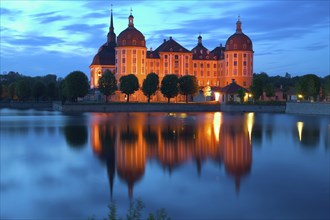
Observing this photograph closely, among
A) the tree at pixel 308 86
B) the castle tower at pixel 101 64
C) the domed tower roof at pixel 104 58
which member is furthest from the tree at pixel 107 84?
the tree at pixel 308 86

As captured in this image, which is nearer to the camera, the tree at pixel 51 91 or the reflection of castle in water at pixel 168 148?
the reflection of castle in water at pixel 168 148

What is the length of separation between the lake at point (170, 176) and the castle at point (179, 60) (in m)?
54.4

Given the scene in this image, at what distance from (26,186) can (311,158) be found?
13.6 metres

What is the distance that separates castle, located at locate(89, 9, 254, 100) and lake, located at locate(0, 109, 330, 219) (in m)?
54.4

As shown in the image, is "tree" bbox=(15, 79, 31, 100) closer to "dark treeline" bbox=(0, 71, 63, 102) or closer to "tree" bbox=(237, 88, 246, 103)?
"dark treeline" bbox=(0, 71, 63, 102)

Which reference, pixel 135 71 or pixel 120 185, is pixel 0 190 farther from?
pixel 135 71

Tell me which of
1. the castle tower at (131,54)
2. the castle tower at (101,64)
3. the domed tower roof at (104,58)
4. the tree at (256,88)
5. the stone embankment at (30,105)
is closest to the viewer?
the tree at (256,88)

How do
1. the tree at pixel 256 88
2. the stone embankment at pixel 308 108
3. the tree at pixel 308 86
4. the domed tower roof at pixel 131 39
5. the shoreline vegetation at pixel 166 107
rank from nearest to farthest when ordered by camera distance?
the stone embankment at pixel 308 108, the shoreline vegetation at pixel 166 107, the tree at pixel 308 86, the tree at pixel 256 88, the domed tower roof at pixel 131 39

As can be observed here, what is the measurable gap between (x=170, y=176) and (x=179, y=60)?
74372 millimetres

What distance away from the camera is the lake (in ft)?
44.4

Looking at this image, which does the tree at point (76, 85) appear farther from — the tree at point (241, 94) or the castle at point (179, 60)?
the tree at point (241, 94)

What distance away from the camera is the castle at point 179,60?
86062 mm

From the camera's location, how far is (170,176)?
18172mm

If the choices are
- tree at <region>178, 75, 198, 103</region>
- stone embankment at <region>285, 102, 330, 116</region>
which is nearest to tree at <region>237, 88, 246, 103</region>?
tree at <region>178, 75, 198, 103</region>
